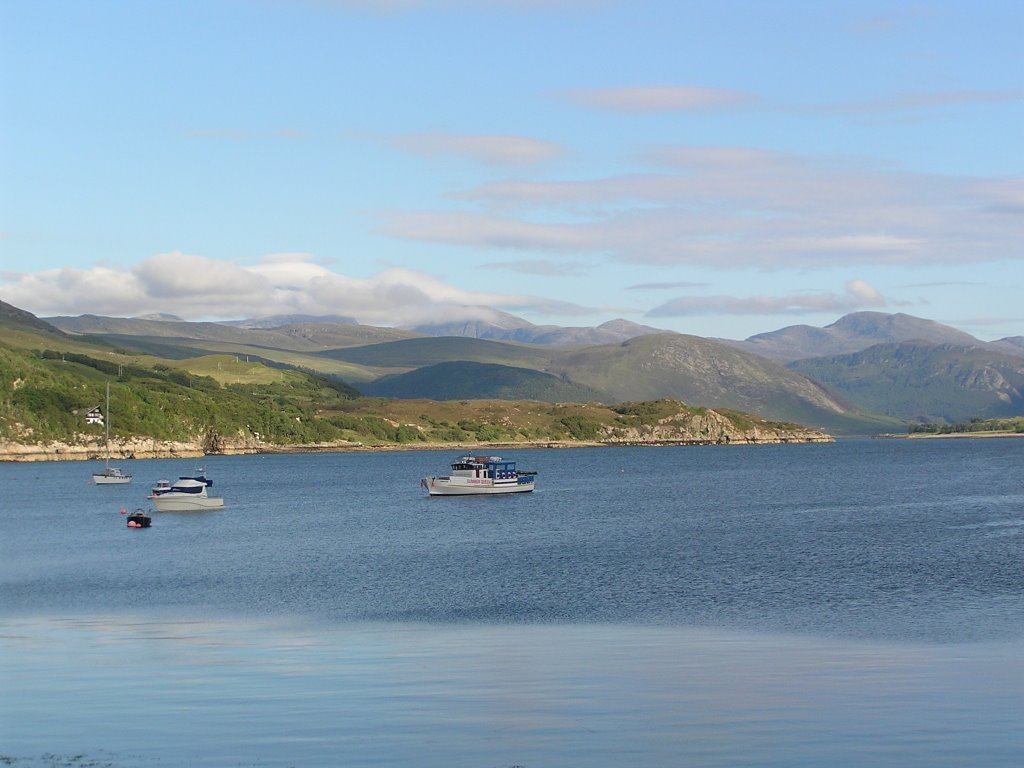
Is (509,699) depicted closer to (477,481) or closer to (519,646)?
(519,646)

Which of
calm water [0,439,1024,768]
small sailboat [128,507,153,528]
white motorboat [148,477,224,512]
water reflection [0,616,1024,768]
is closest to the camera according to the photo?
water reflection [0,616,1024,768]

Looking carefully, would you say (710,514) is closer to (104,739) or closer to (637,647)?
(637,647)

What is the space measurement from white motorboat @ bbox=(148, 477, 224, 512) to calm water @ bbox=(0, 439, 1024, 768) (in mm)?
25871

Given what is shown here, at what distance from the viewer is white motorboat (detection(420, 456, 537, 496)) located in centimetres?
15925

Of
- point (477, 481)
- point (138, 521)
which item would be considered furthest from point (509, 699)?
point (477, 481)

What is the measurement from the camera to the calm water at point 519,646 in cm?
3014

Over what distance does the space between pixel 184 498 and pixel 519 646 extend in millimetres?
96061

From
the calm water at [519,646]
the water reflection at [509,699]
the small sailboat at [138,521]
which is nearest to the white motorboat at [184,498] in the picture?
the small sailboat at [138,521]

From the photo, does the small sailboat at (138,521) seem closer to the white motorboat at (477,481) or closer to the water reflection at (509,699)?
the white motorboat at (477,481)

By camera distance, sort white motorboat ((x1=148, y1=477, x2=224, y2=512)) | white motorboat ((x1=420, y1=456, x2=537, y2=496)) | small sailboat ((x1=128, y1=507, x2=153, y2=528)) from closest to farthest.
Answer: small sailboat ((x1=128, y1=507, x2=153, y2=528)), white motorboat ((x1=148, y1=477, x2=224, y2=512)), white motorboat ((x1=420, y1=456, x2=537, y2=496))

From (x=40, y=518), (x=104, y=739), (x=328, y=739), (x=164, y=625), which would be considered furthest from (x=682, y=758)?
(x=40, y=518)

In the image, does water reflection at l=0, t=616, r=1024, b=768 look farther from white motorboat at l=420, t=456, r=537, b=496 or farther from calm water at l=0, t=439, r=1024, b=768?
white motorboat at l=420, t=456, r=537, b=496

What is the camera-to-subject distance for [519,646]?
152 ft

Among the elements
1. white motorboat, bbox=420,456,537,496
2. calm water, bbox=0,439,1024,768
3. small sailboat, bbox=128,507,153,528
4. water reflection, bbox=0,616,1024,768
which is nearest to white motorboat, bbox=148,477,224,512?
small sailboat, bbox=128,507,153,528
